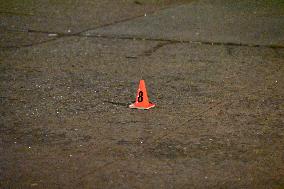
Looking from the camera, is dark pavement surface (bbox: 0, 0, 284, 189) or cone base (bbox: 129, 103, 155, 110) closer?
dark pavement surface (bbox: 0, 0, 284, 189)

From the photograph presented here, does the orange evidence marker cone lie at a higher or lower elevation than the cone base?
higher

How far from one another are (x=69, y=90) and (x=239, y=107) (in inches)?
80.7

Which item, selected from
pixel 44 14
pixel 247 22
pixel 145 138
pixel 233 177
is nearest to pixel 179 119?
pixel 145 138

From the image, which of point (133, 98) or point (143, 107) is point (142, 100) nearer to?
point (143, 107)

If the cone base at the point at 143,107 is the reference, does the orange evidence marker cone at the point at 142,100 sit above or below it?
above

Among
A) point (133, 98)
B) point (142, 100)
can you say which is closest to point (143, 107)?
point (142, 100)

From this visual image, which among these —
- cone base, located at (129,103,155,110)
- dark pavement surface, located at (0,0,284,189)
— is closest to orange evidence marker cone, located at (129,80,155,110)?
cone base, located at (129,103,155,110)

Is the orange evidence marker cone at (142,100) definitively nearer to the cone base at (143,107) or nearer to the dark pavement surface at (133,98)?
the cone base at (143,107)

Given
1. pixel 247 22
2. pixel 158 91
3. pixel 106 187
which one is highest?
pixel 247 22

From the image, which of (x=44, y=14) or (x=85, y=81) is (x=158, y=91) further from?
(x=44, y=14)

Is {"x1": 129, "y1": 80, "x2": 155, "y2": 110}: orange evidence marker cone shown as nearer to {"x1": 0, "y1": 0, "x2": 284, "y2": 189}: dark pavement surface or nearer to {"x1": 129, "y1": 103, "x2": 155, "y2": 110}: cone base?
{"x1": 129, "y1": 103, "x2": 155, "y2": 110}: cone base

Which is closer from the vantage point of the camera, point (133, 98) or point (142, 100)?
point (142, 100)

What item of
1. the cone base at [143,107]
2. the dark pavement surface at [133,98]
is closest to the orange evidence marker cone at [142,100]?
the cone base at [143,107]

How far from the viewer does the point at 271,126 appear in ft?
21.8
